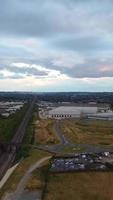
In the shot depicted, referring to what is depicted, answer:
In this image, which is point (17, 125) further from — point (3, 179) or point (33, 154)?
point (3, 179)

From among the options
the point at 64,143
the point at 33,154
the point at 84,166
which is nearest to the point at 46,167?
the point at 84,166

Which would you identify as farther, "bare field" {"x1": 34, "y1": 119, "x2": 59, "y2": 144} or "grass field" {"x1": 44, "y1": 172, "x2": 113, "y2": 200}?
"bare field" {"x1": 34, "y1": 119, "x2": 59, "y2": 144}

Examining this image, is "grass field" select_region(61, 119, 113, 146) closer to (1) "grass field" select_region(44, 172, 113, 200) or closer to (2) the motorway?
(2) the motorway

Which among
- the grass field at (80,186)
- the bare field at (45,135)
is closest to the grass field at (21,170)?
the grass field at (80,186)

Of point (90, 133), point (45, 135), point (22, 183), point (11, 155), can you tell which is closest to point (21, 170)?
point (22, 183)

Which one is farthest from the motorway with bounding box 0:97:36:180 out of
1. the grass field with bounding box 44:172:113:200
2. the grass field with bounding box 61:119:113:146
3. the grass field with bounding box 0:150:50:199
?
the grass field with bounding box 61:119:113:146
